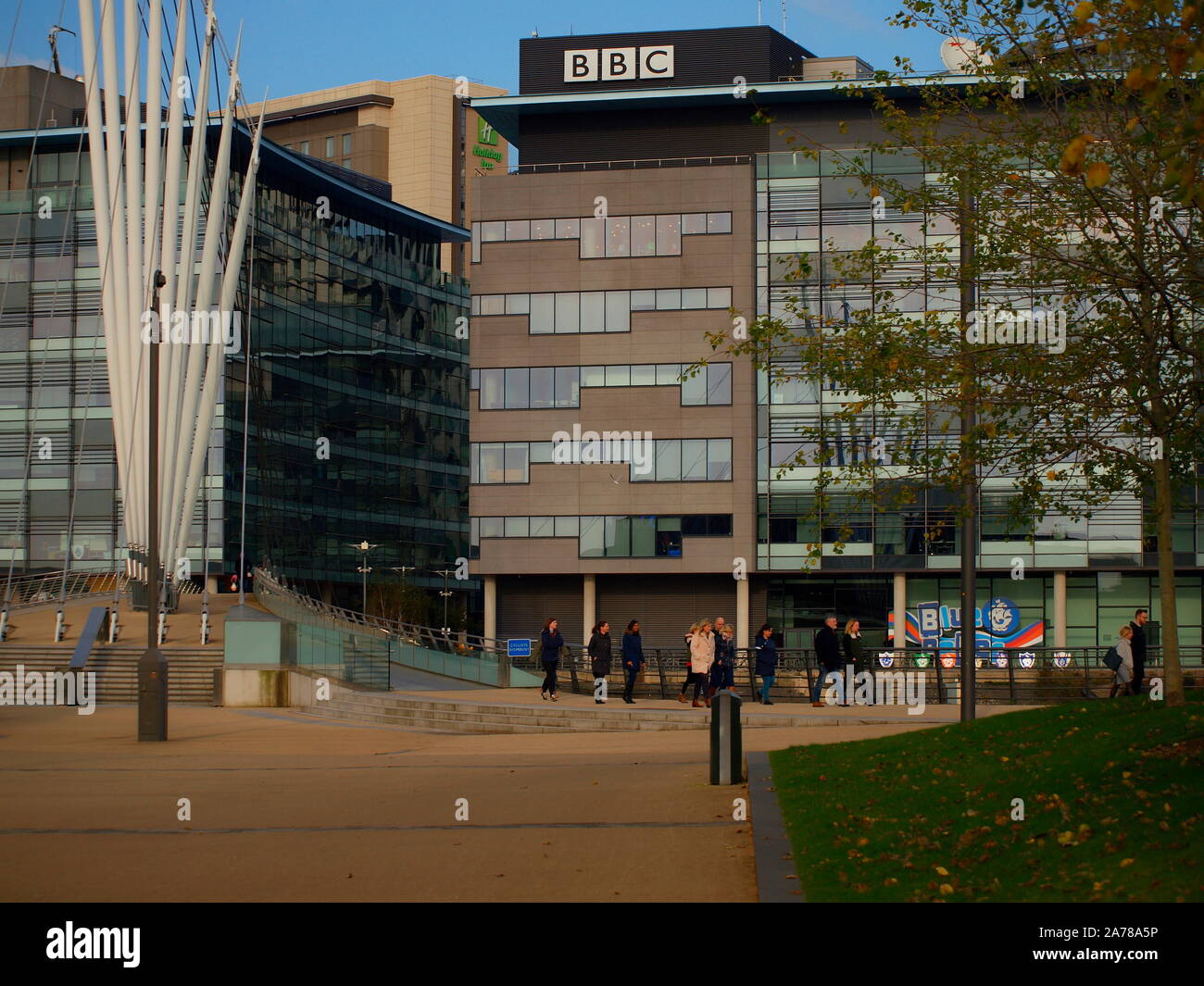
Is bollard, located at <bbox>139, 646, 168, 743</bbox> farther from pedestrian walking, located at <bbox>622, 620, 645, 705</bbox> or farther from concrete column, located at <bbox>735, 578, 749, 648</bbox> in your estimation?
concrete column, located at <bbox>735, 578, 749, 648</bbox>

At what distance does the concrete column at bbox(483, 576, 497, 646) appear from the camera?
62.2 m

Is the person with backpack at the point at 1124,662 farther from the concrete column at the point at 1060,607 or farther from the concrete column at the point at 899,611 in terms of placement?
the concrete column at the point at 899,611

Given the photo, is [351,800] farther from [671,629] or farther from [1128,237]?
[671,629]

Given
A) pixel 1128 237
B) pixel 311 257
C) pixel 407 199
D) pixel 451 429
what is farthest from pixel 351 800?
pixel 407 199

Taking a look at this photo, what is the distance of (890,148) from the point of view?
1736cm

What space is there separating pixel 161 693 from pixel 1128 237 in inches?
607

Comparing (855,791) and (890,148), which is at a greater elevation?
(890,148)

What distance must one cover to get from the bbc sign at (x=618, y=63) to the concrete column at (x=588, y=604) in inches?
847

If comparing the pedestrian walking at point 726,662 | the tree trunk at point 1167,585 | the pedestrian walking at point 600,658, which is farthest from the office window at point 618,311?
the tree trunk at point 1167,585

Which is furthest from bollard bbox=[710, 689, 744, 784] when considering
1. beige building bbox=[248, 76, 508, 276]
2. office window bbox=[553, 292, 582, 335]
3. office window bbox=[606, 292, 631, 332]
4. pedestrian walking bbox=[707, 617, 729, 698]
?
beige building bbox=[248, 76, 508, 276]

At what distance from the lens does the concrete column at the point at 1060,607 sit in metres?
59.0

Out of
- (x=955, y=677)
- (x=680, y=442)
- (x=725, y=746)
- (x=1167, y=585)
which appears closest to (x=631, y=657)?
(x=955, y=677)

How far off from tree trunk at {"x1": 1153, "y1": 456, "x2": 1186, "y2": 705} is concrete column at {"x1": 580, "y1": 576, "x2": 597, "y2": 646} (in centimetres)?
4605

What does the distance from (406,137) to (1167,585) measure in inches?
5280
